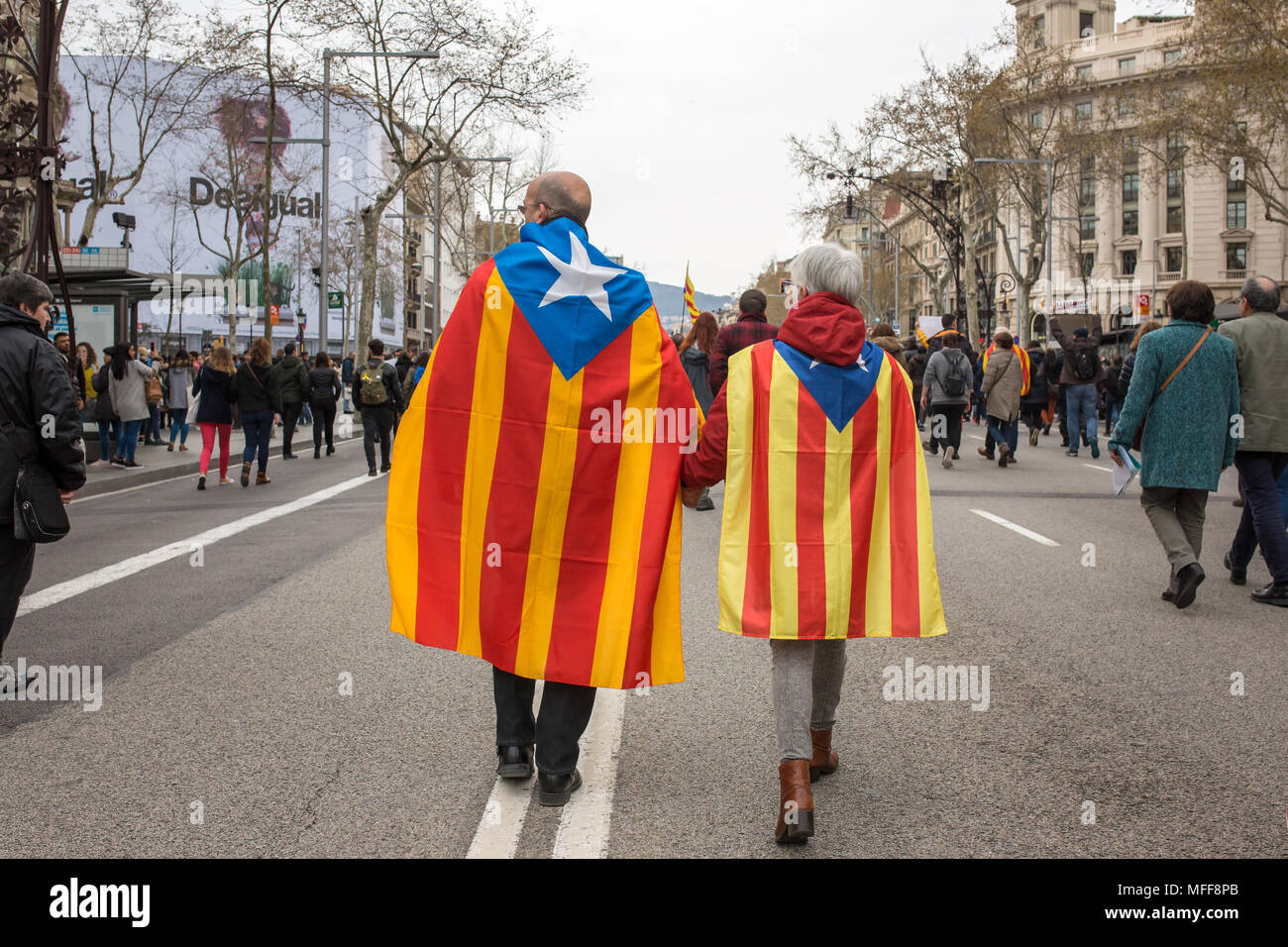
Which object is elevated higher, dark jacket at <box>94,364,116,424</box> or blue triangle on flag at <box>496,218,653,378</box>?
dark jacket at <box>94,364,116,424</box>

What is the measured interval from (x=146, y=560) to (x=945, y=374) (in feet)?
33.8

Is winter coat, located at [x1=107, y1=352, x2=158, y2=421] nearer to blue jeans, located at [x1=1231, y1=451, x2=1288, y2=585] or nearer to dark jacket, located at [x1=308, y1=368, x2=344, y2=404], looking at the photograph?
dark jacket, located at [x1=308, y1=368, x2=344, y2=404]

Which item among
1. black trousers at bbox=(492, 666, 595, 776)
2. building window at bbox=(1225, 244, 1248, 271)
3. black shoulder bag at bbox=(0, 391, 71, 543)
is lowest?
black trousers at bbox=(492, 666, 595, 776)

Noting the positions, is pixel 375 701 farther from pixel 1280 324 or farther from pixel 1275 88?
pixel 1275 88

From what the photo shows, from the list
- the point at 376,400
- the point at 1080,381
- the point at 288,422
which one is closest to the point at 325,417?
the point at 288,422

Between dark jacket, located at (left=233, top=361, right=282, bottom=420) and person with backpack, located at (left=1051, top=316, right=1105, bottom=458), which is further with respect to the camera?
person with backpack, located at (left=1051, top=316, right=1105, bottom=458)

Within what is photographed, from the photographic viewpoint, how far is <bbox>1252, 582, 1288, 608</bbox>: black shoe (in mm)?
7570

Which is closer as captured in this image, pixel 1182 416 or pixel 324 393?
pixel 1182 416

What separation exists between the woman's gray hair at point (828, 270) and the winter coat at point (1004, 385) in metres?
13.8

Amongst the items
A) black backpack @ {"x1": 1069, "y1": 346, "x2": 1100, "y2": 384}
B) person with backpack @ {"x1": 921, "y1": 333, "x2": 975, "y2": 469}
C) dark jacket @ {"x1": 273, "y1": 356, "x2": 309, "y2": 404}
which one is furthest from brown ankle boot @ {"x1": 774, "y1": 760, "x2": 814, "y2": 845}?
dark jacket @ {"x1": 273, "y1": 356, "x2": 309, "y2": 404}

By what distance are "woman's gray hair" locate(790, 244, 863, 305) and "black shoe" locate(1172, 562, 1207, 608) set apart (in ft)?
13.6

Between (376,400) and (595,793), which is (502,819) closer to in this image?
(595,793)

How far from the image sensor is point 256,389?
16156 mm
